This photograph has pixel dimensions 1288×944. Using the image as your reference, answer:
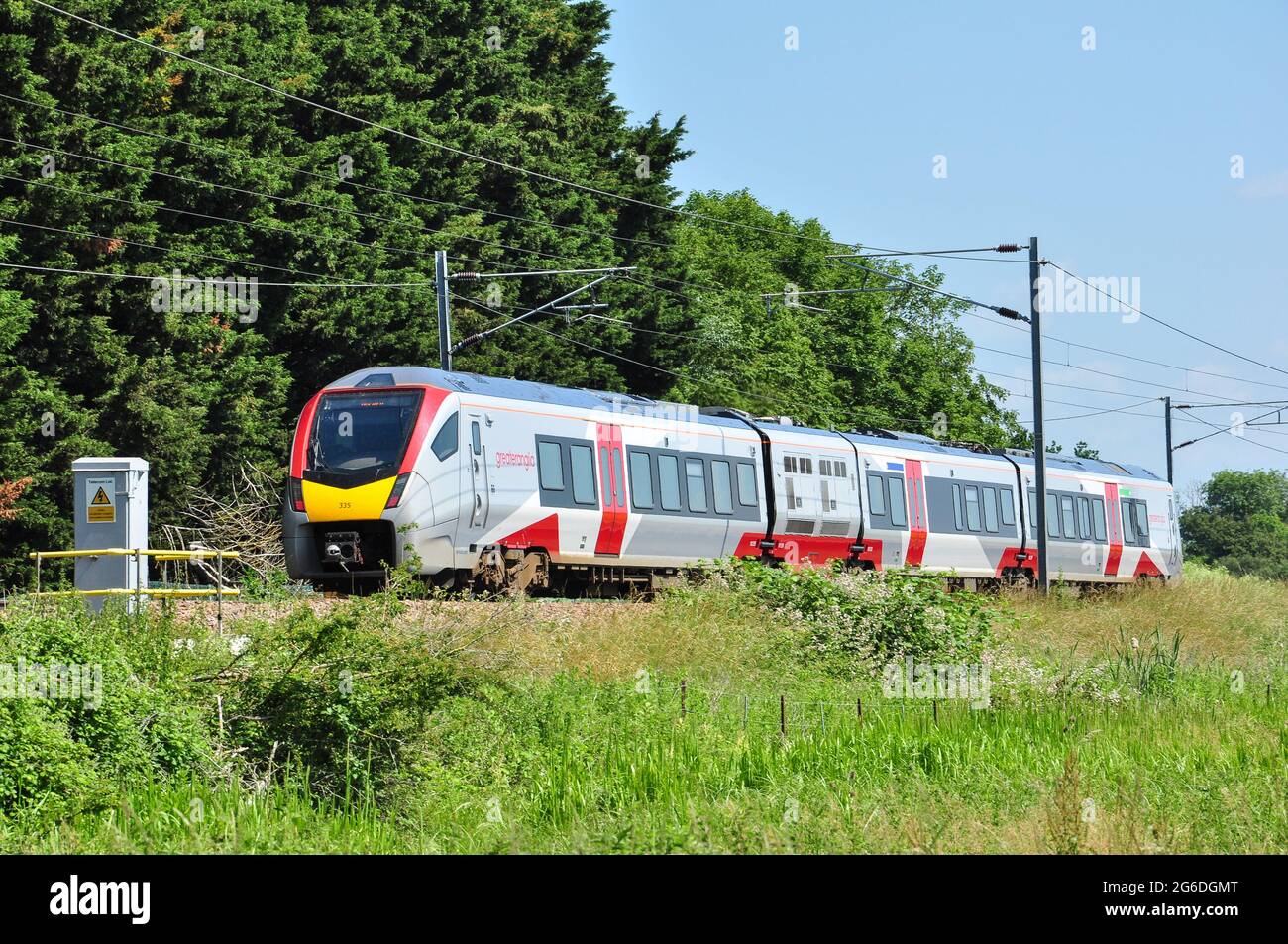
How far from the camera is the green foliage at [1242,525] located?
10688 cm

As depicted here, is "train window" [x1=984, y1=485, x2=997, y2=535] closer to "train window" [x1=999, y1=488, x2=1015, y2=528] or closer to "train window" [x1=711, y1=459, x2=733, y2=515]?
"train window" [x1=999, y1=488, x2=1015, y2=528]

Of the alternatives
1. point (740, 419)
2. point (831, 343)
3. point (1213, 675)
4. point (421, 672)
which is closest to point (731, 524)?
point (740, 419)

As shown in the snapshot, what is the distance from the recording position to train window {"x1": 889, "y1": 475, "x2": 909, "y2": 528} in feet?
109

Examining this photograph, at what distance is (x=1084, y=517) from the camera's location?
40219 mm

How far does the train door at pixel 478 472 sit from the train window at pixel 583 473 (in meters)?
2.10

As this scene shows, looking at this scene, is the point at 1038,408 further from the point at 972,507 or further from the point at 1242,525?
the point at 1242,525

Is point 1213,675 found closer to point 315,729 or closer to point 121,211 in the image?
point 315,729

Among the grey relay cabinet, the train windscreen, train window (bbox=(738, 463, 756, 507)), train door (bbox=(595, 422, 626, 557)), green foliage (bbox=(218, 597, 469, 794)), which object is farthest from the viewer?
train window (bbox=(738, 463, 756, 507))
